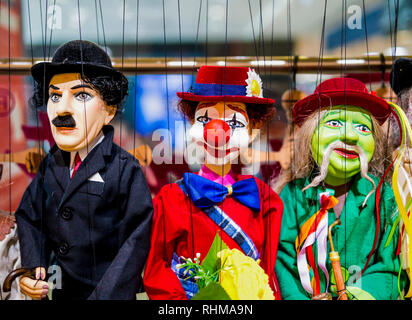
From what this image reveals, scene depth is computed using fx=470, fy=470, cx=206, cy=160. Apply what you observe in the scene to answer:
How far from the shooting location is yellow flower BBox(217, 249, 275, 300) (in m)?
1.04

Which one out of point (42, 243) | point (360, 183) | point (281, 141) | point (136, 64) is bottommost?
point (42, 243)

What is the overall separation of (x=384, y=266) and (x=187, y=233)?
1.65ft

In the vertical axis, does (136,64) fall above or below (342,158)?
above

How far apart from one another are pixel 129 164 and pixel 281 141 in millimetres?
488

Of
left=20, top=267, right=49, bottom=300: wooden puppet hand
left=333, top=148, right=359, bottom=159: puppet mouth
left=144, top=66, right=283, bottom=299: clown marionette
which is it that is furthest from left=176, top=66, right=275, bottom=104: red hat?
left=20, top=267, right=49, bottom=300: wooden puppet hand

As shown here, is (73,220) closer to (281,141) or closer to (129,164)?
(129,164)

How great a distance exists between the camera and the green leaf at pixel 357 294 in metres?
1.14

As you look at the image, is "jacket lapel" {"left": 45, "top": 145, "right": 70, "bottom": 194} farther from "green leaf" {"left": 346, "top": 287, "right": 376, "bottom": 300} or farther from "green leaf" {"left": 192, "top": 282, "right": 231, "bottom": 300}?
"green leaf" {"left": 346, "top": 287, "right": 376, "bottom": 300}

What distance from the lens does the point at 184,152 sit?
123 cm

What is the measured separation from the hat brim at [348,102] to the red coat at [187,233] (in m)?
0.26

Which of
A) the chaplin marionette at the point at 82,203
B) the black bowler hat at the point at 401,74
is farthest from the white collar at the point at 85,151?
the black bowler hat at the point at 401,74
